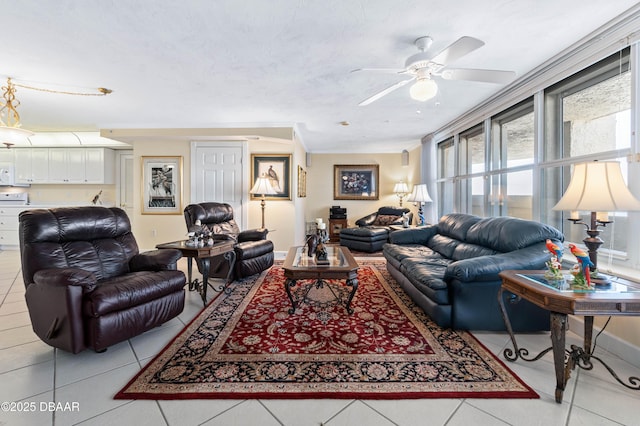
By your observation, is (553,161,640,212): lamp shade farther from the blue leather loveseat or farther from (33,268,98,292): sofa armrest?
(33,268,98,292): sofa armrest

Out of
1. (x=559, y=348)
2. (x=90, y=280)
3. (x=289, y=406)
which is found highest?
(x=90, y=280)

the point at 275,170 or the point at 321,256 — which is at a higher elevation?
the point at 275,170

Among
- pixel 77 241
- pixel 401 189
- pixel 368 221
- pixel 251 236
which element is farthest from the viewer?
pixel 401 189

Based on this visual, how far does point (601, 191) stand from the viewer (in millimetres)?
1536

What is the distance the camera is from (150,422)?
1329mm

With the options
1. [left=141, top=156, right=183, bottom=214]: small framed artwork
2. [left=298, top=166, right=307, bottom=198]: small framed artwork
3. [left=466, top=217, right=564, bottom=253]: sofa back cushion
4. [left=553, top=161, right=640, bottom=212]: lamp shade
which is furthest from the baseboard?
[left=141, top=156, right=183, bottom=214]: small framed artwork

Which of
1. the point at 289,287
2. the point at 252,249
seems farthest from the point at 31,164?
the point at 289,287

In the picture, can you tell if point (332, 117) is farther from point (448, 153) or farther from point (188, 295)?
point (188, 295)

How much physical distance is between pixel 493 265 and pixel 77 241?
11.3ft

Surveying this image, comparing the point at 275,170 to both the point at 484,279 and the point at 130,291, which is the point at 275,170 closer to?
the point at 130,291

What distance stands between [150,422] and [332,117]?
4.07m

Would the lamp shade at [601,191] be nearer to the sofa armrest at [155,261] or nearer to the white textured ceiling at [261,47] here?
the white textured ceiling at [261,47]

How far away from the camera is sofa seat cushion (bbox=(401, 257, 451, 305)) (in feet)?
7.28

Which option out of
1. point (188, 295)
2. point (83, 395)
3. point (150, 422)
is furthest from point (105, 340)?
point (188, 295)
